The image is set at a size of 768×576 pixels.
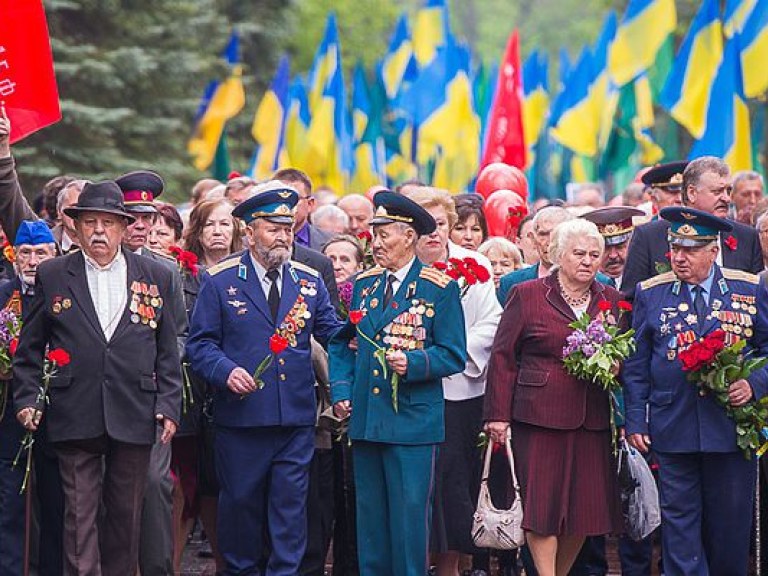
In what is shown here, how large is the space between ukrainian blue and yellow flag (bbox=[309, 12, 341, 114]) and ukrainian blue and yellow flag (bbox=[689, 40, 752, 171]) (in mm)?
7585

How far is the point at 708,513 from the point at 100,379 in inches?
142

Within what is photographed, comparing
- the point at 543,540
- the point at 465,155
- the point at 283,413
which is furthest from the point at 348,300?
the point at 465,155

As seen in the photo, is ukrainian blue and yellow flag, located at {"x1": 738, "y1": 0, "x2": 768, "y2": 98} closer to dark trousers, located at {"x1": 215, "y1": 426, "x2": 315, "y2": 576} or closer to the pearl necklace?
the pearl necklace

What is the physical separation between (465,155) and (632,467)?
580 inches

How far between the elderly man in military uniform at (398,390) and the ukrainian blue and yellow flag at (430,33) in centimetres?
1687

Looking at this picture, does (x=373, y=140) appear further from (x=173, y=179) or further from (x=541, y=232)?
(x=541, y=232)

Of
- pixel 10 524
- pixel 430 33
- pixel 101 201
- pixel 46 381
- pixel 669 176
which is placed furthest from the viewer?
pixel 430 33

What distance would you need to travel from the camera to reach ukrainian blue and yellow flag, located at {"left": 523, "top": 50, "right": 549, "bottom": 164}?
3216 centimetres

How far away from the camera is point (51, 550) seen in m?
9.91

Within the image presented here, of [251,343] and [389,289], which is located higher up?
[389,289]

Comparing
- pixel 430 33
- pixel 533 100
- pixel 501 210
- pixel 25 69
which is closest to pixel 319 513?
pixel 25 69

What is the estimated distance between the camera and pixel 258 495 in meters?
10.0

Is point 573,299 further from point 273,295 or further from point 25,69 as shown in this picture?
point 25,69

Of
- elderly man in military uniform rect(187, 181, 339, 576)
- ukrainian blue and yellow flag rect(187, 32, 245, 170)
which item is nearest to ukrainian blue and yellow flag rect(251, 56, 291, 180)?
ukrainian blue and yellow flag rect(187, 32, 245, 170)
